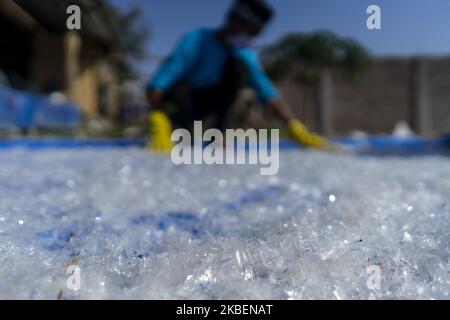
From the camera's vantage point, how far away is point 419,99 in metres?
6.34

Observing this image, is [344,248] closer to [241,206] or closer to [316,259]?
[316,259]

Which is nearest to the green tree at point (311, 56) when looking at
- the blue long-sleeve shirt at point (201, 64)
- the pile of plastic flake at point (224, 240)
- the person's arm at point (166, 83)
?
the blue long-sleeve shirt at point (201, 64)

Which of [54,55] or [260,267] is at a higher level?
[54,55]

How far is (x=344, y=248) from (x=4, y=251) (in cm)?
37

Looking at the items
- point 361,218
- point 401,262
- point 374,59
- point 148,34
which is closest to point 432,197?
point 361,218

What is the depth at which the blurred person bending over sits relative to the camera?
7.09 ft

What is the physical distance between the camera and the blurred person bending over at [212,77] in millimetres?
2160

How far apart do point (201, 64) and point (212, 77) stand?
100 millimetres

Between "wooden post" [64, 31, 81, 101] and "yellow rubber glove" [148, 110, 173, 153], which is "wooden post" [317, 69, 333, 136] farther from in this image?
"yellow rubber glove" [148, 110, 173, 153]

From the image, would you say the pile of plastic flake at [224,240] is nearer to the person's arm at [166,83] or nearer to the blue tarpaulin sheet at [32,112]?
the person's arm at [166,83]

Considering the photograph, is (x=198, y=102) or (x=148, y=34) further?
(x=148, y=34)

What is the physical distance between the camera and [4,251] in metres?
0.48
